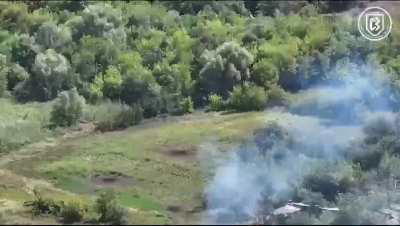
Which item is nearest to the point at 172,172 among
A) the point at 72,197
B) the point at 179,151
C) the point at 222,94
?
the point at 179,151

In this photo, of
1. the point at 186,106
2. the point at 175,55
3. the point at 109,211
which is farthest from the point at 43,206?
the point at 175,55

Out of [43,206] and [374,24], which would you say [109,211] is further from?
[374,24]

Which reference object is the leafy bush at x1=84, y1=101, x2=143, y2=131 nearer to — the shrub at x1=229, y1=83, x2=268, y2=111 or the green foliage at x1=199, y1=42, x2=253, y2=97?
the green foliage at x1=199, y1=42, x2=253, y2=97

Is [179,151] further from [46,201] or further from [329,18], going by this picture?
[329,18]

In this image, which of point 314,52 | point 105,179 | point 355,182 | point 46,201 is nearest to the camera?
point 46,201

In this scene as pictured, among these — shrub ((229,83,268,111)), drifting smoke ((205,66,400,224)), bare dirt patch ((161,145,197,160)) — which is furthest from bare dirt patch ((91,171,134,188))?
shrub ((229,83,268,111))
